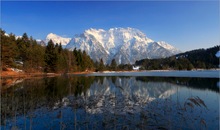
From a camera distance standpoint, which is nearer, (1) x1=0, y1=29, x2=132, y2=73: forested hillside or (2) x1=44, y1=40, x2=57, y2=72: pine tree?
(1) x1=0, y1=29, x2=132, y2=73: forested hillside

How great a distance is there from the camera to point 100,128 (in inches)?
560

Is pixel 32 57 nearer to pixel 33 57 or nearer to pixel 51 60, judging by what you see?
pixel 33 57

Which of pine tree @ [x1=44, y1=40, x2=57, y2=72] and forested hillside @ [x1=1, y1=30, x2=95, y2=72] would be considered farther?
pine tree @ [x1=44, y1=40, x2=57, y2=72]

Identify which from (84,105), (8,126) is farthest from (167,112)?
(8,126)

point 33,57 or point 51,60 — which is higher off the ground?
point 33,57

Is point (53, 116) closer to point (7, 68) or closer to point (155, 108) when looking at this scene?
point (155, 108)

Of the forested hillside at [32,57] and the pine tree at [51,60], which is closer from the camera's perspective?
the forested hillside at [32,57]

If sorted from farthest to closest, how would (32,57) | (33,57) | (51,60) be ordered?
(51,60), (33,57), (32,57)

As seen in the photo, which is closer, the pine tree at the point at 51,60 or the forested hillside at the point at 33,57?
the forested hillside at the point at 33,57

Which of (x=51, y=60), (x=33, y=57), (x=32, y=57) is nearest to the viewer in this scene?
(x=32, y=57)

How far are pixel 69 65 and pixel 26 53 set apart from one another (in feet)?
109

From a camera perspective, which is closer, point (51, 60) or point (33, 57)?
point (33, 57)

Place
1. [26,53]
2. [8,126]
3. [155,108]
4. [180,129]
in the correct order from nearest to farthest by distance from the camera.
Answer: [180,129] < [8,126] < [155,108] < [26,53]

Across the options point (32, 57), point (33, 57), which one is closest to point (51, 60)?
point (33, 57)
